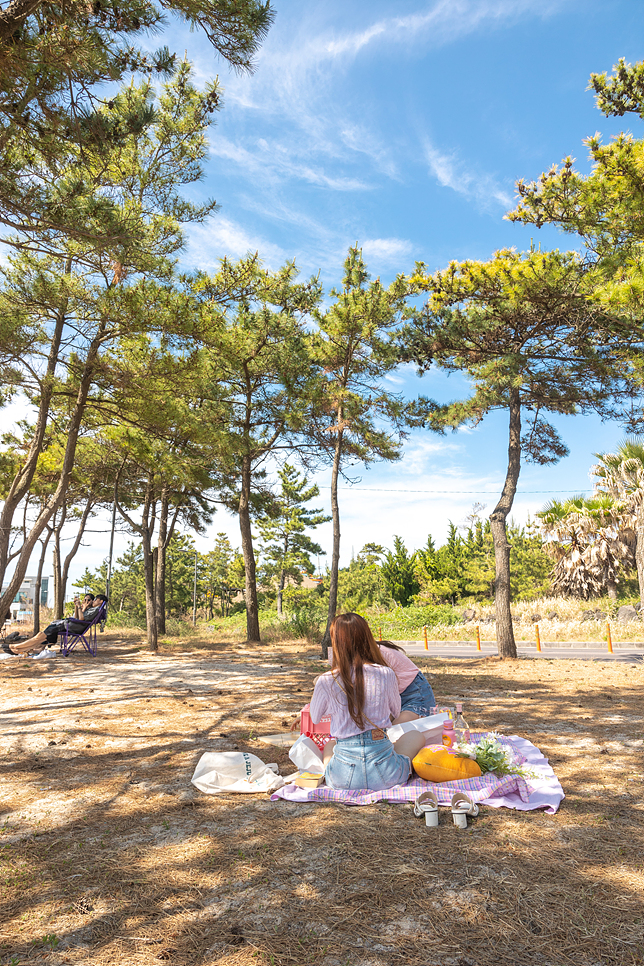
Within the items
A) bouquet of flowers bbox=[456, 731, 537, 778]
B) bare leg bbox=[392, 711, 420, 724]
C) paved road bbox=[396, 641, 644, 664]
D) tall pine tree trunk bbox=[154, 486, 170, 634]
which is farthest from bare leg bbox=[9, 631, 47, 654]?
bouquet of flowers bbox=[456, 731, 537, 778]

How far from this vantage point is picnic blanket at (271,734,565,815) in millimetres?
3516

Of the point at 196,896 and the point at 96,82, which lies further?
the point at 96,82

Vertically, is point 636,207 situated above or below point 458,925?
above

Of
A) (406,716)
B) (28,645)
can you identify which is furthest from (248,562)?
(406,716)

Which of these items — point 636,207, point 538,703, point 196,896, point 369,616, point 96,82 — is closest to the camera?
point 196,896

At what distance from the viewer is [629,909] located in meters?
2.34

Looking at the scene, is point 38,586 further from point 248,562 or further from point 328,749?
point 328,749

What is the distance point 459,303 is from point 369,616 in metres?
16.1

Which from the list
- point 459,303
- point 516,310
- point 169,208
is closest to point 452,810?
point 169,208

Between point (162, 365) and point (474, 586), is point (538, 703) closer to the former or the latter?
point (162, 365)

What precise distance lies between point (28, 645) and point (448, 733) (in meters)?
10.6

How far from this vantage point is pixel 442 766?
3.77 m

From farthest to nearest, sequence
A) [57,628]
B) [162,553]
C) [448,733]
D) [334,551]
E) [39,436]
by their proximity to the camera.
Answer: [162,553] < [57,628] < [334,551] < [39,436] < [448,733]

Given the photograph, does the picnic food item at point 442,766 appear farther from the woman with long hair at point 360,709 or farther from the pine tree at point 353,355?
the pine tree at point 353,355
